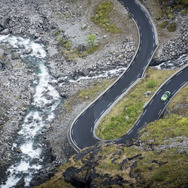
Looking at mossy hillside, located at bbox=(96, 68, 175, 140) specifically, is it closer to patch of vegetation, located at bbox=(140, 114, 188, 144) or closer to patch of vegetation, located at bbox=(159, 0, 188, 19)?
patch of vegetation, located at bbox=(140, 114, 188, 144)

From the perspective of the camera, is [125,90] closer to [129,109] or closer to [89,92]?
[129,109]

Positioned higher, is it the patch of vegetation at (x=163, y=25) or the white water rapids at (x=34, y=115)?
the patch of vegetation at (x=163, y=25)

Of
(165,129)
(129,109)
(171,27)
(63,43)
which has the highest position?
(171,27)

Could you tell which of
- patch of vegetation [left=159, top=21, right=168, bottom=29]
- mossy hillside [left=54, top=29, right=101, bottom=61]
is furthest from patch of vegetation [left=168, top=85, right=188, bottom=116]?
mossy hillside [left=54, top=29, right=101, bottom=61]

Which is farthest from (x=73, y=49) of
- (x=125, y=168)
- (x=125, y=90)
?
(x=125, y=168)

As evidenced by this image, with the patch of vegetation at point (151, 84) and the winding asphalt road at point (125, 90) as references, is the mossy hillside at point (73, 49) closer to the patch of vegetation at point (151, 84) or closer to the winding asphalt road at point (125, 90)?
the winding asphalt road at point (125, 90)

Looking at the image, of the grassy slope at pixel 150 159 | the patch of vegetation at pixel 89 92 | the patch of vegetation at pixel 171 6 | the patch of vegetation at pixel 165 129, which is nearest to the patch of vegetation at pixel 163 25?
the patch of vegetation at pixel 171 6
